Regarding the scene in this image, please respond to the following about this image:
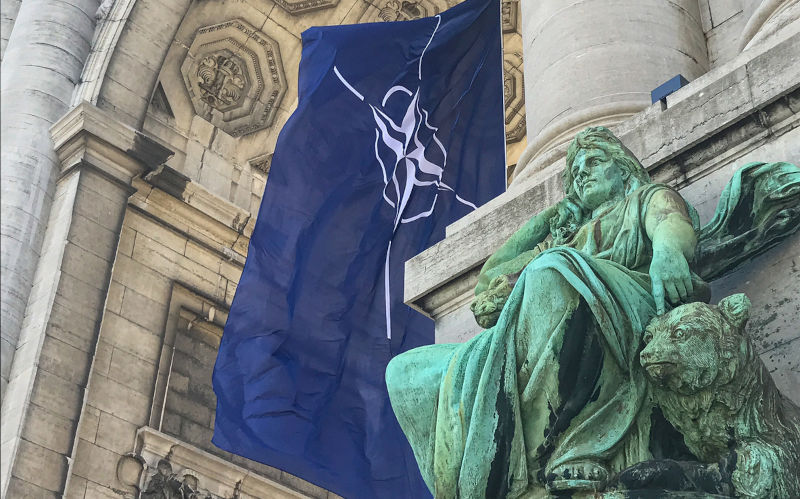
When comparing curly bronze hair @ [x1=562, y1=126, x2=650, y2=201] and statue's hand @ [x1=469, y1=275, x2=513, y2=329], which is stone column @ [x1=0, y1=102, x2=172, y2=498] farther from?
curly bronze hair @ [x1=562, y1=126, x2=650, y2=201]

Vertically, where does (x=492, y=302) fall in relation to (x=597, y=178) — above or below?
below

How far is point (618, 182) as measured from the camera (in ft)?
18.0

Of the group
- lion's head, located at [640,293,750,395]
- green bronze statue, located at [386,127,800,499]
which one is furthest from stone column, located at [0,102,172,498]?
lion's head, located at [640,293,750,395]

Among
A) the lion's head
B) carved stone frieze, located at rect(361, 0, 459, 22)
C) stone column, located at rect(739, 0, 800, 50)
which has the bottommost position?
the lion's head

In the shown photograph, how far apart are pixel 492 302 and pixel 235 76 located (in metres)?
15.0

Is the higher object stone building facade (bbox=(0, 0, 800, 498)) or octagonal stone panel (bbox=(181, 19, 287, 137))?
octagonal stone panel (bbox=(181, 19, 287, 137))

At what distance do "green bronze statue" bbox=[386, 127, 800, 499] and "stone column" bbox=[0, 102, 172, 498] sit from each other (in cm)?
927

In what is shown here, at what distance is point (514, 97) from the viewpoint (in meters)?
21.1

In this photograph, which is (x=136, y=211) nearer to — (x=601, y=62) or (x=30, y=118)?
(x=30, y=118)

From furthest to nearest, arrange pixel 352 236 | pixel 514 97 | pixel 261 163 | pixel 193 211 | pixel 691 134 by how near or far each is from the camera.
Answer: pixel 514 97, pixel 261 163, pixel 193 211, pixel 352 236, pixel 691 134

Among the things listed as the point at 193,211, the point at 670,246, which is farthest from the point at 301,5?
the point at 670,246

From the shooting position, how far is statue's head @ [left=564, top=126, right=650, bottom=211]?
5.48 metres

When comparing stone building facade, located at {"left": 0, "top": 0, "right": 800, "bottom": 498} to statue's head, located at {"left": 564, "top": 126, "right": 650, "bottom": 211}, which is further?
stone building facade, located at {"left": 0, "top": 0, "right": 800, "bottom": 498}

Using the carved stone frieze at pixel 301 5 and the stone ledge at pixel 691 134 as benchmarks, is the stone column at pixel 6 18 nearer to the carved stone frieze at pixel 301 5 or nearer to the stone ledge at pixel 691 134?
the carved stone frieze at pixel 301 5
